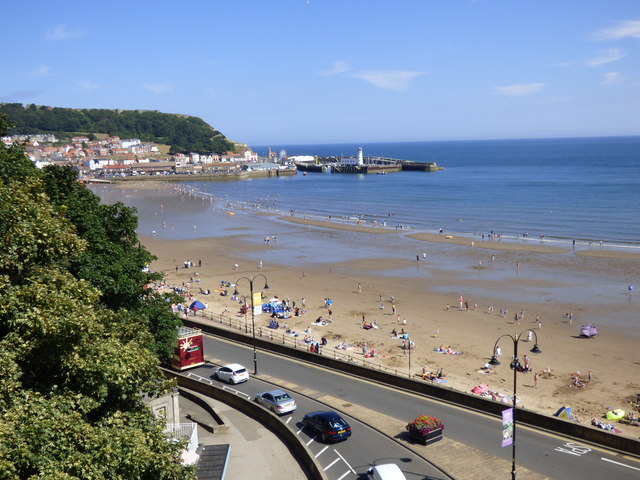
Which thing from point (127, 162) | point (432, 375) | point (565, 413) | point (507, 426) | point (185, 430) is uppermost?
point (127, 162)

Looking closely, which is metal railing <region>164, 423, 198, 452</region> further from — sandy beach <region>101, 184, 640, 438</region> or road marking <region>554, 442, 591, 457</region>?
sandy beach <region>101, 184, 640, 438</region>

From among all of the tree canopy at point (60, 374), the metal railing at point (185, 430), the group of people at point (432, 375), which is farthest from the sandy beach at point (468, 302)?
the tree canopy at point (60, 374)

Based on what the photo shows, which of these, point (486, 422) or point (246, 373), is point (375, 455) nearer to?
point (486, 422)

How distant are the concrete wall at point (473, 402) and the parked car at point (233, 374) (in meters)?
3.35

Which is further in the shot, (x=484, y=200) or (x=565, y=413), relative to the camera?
(x=484, y=200)

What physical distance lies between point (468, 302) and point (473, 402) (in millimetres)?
18943

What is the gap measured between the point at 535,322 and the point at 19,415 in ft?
98.1

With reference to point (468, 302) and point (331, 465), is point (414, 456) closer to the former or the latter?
point (331, 465)

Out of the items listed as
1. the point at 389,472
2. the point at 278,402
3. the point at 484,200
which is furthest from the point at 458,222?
the point at 389,472

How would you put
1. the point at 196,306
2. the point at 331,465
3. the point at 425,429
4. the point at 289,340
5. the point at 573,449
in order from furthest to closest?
the point at 196,306, the point at 289,340, the point at 425,429, the point at 573,449, the point at 331,465

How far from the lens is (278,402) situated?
18.8 meters

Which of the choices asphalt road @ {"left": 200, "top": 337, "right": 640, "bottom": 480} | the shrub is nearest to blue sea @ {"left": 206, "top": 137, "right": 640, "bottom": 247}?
asphalt road @ {"left": 200, "top": 337, "right": 640, "bottom": 480}

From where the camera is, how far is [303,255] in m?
54.5

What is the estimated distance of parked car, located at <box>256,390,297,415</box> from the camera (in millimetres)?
18812
